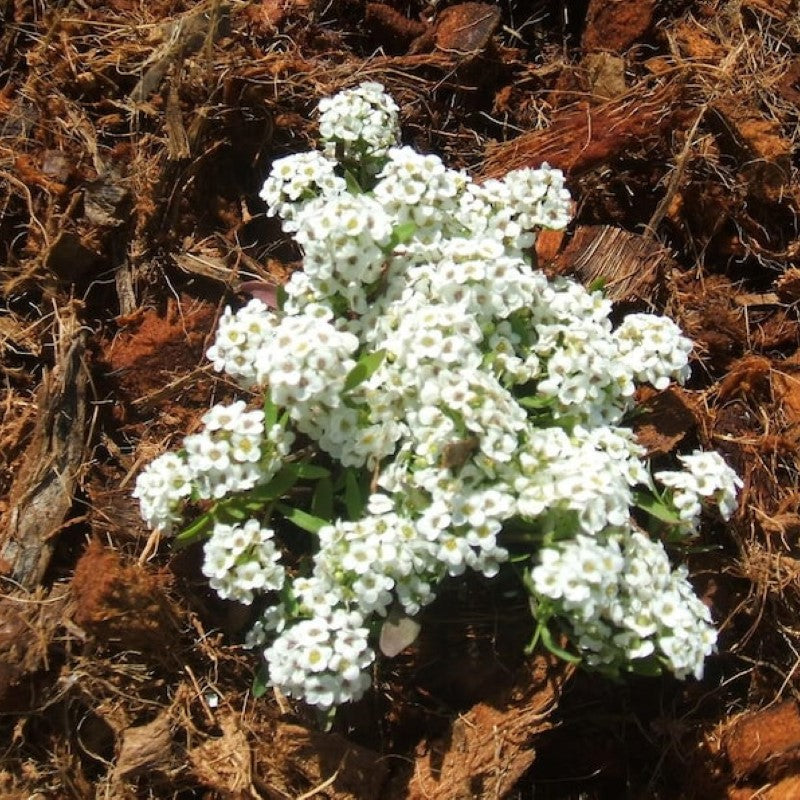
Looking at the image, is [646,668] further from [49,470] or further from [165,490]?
[49,470]

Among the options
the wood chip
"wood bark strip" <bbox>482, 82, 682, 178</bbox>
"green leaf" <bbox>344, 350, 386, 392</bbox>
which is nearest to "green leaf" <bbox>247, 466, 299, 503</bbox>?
"green leaf" <bbox>344, 350, 386, 392</bbox>

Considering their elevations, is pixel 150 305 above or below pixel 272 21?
below

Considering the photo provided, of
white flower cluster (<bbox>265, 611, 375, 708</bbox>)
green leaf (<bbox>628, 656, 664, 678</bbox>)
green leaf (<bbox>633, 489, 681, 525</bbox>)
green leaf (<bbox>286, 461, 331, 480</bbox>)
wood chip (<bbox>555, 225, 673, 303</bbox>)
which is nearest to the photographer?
white flower cluster (<bbox>265, 611, 375, 708</bbox>)

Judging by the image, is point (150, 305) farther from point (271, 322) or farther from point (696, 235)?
point (696, 235)

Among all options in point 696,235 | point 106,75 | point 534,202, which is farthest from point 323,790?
point 106,75

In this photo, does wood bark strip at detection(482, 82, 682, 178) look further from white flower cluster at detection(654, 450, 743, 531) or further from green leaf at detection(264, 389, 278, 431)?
green leaf at detection(264, 389, 278, 431)

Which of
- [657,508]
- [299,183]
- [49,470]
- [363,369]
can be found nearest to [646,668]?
[657,508]
